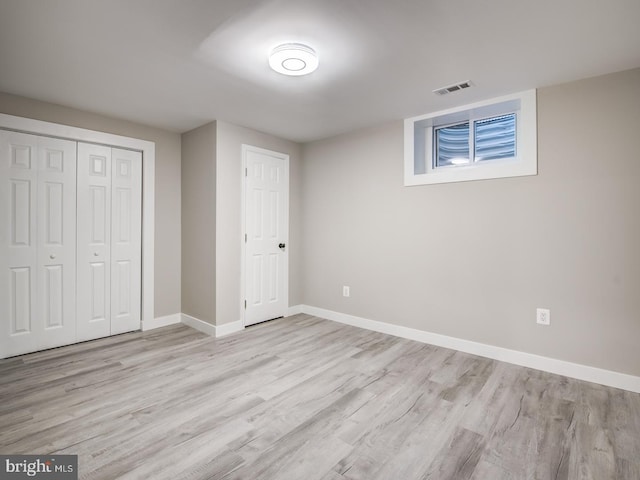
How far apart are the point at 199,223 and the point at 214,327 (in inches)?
48.1

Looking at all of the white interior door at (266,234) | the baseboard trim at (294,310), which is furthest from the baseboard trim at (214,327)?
the baseboard trim at (294,310)

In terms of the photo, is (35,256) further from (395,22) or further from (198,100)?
(395,22)

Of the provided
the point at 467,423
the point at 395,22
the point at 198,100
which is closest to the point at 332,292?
the point at 467,423

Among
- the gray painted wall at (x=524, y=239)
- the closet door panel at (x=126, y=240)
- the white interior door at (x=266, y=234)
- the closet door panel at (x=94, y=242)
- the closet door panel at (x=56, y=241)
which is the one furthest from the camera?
the white interior door at (x=266, y=234)

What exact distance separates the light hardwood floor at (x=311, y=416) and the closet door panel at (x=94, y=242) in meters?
0.44

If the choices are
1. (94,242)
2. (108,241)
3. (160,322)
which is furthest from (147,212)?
(160,322)

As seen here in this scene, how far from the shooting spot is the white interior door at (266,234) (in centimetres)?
394

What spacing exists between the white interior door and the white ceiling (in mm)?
974

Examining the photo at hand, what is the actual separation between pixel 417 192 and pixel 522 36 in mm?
1662

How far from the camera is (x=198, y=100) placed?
3002 millimetres

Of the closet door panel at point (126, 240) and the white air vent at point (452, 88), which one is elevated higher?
the white air vent at point (452, 88)

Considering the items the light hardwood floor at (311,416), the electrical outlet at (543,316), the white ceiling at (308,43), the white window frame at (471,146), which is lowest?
the light hardwood floor at (311,416)

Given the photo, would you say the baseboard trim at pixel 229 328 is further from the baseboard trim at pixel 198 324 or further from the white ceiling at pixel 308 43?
the white ceiling at pixel 308 43

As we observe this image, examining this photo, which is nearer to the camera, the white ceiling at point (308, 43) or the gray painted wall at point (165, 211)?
the white ceiling at point (308, 43)
